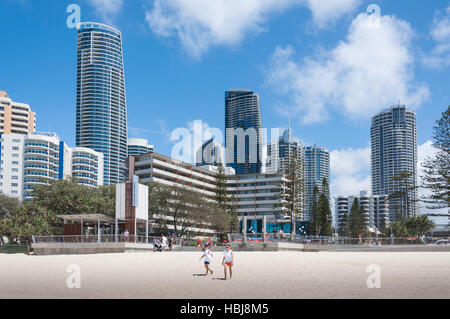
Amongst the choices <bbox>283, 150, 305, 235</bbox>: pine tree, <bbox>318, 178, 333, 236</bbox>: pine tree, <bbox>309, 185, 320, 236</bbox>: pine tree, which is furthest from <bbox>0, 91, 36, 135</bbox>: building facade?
<bbox>283, 150, 305, 235</bbox>: pine tree

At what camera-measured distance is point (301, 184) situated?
77.1 m

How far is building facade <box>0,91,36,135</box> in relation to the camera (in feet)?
565

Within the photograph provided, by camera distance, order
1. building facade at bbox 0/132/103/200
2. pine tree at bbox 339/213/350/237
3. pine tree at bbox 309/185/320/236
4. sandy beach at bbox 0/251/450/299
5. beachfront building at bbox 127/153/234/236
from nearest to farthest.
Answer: sandy beach at bbox 0/251/450/299 → pine tree at bbox 309/185/320/236 → pine tree at bbox 339/213/350/237 → beachfront building at bbox 127/153/234/236 → building facade at bbox 0/132/103/200

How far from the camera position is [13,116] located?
175 meters

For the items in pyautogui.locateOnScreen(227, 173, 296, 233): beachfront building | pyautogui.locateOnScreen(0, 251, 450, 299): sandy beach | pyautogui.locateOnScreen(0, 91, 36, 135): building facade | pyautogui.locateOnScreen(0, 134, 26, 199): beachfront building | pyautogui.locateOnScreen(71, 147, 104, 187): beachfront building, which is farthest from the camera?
pyautogui.locateOnScreen(0, 91, 36, 135): building facade

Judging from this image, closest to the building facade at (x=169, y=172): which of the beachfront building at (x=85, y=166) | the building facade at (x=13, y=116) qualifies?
the beachfront building at (x=85, y=166)

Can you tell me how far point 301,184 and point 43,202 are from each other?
34918 millimetres

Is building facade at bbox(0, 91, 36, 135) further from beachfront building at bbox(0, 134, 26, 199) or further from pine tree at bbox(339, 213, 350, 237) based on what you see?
pine tree at bbox(339, 213, 350, 237)

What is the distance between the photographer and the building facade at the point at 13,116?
565 ft

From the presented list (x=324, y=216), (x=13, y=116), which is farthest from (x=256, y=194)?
(x=13, y=116)

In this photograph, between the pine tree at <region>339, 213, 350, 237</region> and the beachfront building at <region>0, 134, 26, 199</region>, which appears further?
the beachfront building at <region>0, 134, 26, 199</region>
